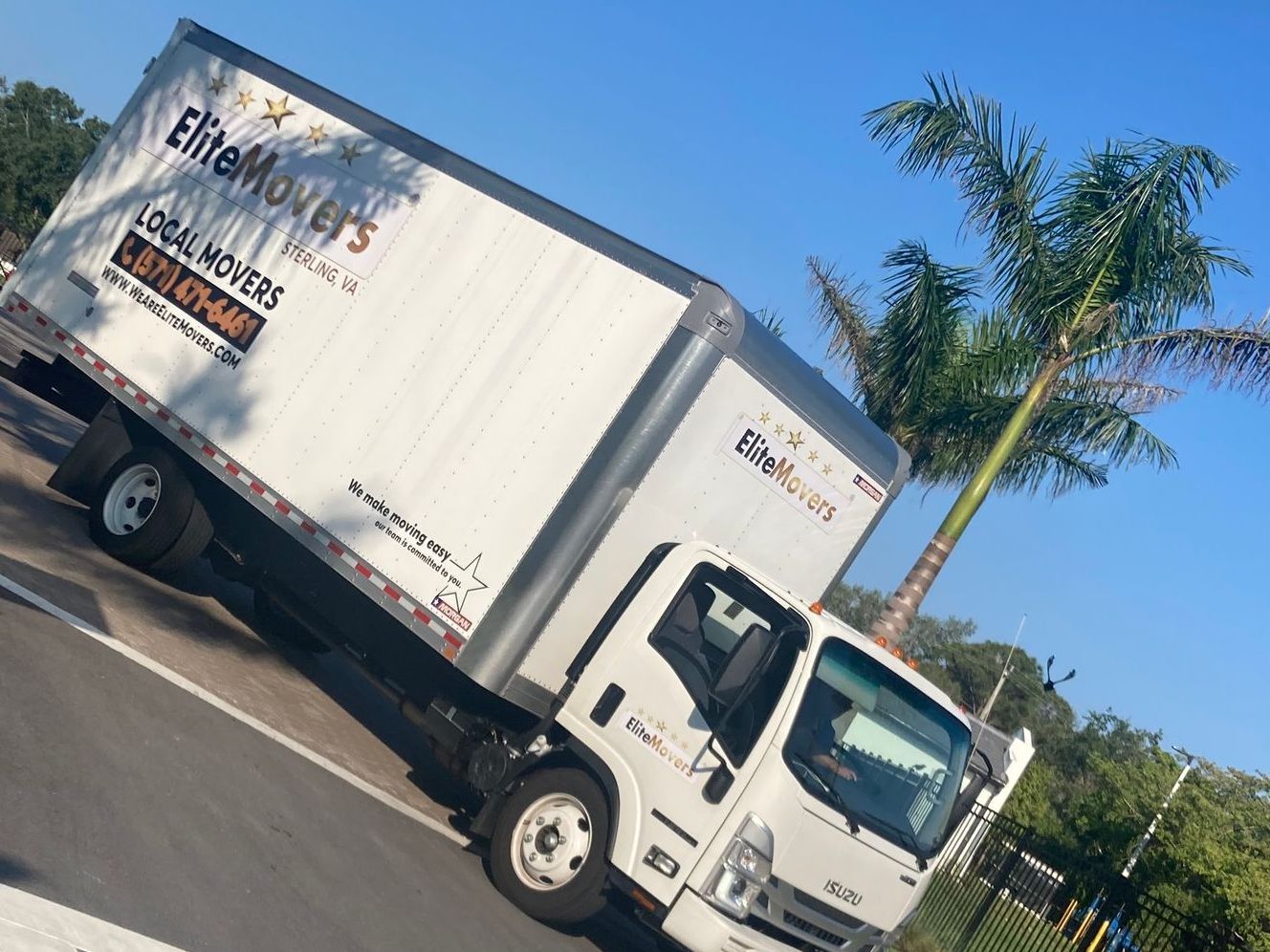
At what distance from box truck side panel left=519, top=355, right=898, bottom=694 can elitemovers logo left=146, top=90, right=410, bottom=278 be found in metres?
2.94

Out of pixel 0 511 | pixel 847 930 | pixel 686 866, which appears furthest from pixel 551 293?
pixel 0 511

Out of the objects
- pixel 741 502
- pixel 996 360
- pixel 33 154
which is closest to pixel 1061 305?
pixel 996 360

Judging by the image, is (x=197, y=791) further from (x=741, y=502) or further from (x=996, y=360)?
(x=996, y=360)

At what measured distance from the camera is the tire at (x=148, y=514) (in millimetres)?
10586

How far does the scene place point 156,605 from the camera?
10312mm

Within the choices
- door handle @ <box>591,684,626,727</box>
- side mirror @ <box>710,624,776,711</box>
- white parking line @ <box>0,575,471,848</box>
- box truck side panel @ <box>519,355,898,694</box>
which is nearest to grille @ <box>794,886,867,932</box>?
side mirror @ <box>710,624,776,711</box>

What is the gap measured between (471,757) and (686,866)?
1.91 meters

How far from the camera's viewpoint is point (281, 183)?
34.0ft

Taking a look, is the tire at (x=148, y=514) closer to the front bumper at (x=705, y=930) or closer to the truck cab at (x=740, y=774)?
the truck cab at (x=740, y=774)

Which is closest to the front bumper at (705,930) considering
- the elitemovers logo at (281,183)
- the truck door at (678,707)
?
the truck door at (678,707)

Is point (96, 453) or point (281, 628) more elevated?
point (96, 453)

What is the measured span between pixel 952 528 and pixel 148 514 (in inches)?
332

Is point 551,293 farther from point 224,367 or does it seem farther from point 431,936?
point 431,936

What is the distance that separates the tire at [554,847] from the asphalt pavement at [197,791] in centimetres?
17
